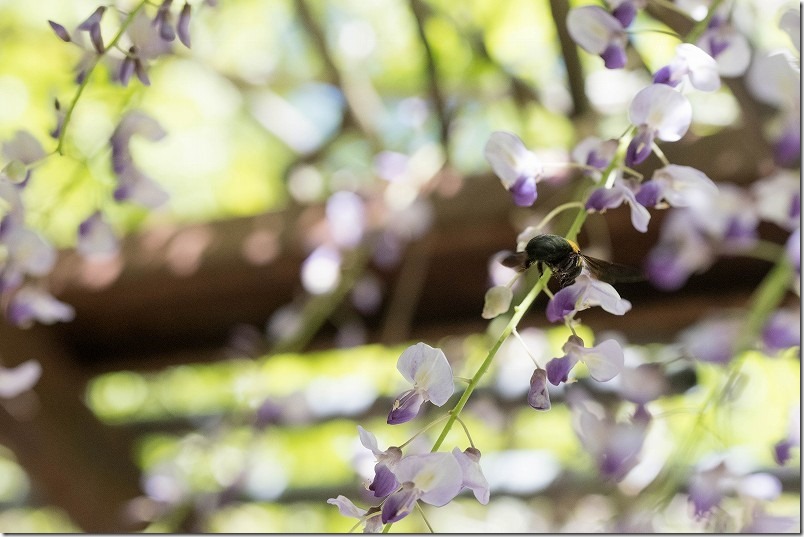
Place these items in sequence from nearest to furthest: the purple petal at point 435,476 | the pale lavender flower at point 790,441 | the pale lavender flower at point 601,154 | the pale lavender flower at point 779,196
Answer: the purple petal at point 435,476 < the pale lavender flower at point 601,154 < the pale lavender flower at point 790,441 < the pale lavender flower at point 779,196

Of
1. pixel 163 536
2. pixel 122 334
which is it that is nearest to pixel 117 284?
pixel 122 334

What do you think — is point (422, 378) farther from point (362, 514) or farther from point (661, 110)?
point (661, 110)

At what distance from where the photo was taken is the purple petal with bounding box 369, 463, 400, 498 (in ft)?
1.30

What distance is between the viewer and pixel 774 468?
1.38m

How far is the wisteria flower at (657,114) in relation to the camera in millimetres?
428

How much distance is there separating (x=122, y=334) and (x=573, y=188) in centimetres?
84

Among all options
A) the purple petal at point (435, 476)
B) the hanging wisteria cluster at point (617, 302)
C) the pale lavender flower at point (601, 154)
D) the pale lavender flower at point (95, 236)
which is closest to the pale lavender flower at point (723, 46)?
the hanging wisteria cluster at point (617, 302)

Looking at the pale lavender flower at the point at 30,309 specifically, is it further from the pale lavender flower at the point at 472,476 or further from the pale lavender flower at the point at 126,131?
the pale lavender flower at the point at 472,476

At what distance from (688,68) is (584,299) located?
13 centimetres

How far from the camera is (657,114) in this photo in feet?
1.43

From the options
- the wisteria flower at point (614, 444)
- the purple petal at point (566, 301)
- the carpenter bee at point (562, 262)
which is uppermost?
the purple petal at point (566, 301)

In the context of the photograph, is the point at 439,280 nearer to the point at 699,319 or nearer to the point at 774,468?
the point at 699,319

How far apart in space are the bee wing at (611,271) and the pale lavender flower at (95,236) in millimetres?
336

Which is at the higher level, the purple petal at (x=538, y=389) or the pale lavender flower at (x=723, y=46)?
the pale lavender flower at (x=723, y=46)
